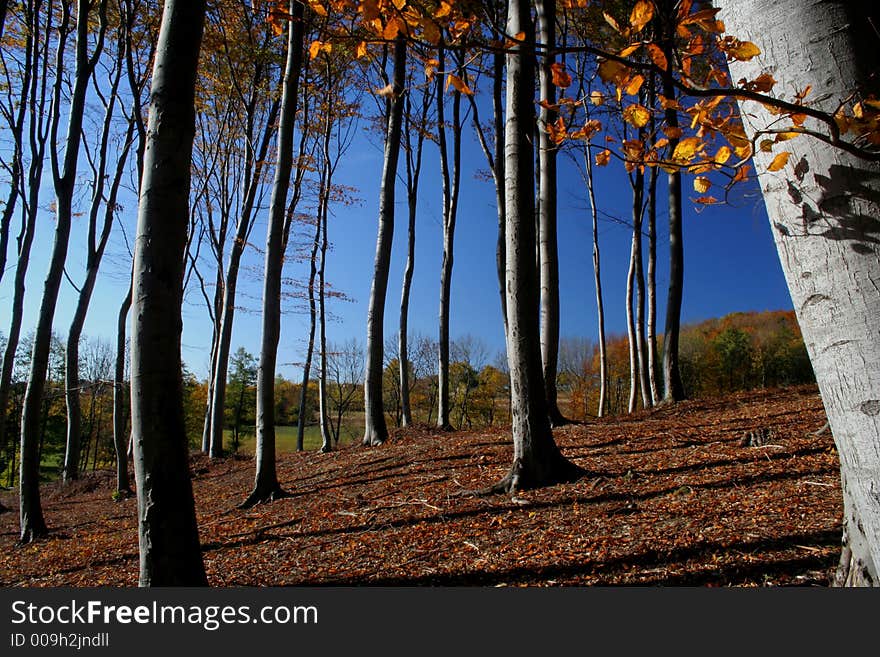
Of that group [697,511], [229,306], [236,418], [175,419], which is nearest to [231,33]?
[229,306]

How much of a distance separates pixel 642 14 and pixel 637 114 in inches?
12.9

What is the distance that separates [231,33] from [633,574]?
14.5m

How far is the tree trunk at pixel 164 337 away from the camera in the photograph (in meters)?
2.79

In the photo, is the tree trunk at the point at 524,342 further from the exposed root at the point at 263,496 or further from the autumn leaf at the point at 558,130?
the exposed root at the point at 263,496

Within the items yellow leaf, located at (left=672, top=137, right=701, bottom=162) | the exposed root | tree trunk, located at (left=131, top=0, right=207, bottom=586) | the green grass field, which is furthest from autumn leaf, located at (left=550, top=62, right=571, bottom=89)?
the green grass field

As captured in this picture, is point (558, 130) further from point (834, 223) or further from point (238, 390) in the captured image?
point (238, 390)

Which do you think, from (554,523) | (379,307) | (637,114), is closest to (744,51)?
(637,114)

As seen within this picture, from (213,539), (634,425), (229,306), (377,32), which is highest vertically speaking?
(229,306)

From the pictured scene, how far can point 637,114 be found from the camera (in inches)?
69.4

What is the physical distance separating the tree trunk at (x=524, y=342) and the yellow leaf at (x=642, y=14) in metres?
3.41

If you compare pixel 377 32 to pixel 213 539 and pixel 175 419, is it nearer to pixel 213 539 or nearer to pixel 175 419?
pixel 175 419

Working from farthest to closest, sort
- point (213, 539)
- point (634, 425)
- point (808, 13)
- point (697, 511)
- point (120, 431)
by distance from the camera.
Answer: point (120, 431) → point (634, 425) → point (213, 539) → point (697, 511) → point (808, 13)

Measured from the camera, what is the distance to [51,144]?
927 centimetres

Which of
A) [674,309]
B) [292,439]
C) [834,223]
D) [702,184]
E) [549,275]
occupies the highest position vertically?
[549,275]
